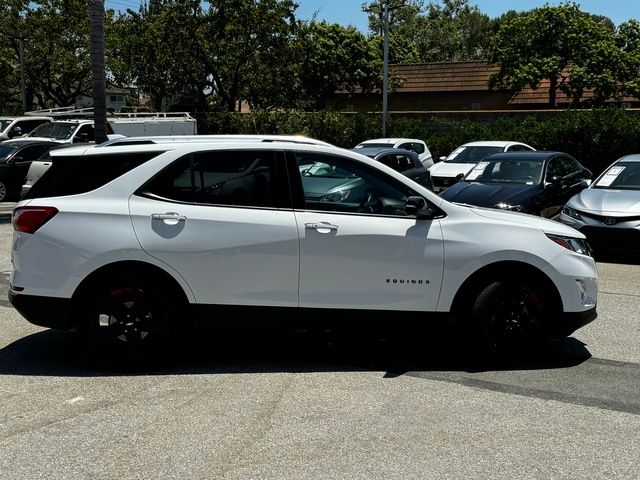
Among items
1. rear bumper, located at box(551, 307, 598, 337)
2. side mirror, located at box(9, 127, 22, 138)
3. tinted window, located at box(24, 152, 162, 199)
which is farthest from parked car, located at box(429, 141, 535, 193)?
side mirror, located at box(9, 127, 22, 138)

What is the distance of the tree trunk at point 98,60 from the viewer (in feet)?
51.1

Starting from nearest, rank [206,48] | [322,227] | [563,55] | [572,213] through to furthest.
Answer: [322,227] < [572,213] < [206,48] < [563,55]

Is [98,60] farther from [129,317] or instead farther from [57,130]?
[129,317]

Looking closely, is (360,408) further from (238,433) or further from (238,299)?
(238,299)

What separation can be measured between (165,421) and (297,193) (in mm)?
1913

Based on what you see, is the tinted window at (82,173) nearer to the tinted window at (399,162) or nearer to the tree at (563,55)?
the tinted window at (399,162)

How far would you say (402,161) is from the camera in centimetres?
1576

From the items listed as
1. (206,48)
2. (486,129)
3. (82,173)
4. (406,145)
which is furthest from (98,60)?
(206,48)

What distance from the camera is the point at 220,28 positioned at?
35.7 metres

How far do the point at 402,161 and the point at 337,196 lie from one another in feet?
34.4

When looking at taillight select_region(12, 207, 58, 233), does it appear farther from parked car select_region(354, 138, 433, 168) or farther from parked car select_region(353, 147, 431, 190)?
parked car select_region(354, 138, 433, 168)

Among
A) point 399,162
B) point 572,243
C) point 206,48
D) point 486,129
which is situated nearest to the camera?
point 572,243

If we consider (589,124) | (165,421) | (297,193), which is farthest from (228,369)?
(589,124)

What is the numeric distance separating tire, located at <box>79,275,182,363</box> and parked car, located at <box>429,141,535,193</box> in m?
13.1
